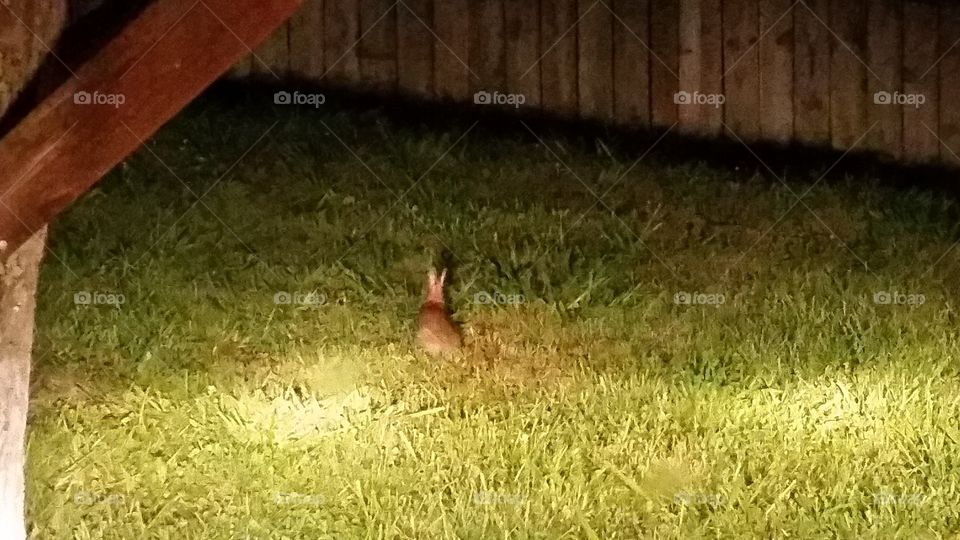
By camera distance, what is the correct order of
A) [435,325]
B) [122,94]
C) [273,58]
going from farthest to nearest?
[273,58] → [435,325] → [122,94]

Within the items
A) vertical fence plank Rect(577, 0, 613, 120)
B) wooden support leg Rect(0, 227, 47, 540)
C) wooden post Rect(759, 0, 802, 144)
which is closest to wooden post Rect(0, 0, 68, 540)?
wooden support leg Rect(0, 227, 47, 540)

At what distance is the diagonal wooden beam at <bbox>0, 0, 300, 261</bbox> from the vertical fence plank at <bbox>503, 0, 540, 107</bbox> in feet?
3.29

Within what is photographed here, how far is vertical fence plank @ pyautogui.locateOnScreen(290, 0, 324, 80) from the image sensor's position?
219 centimetres

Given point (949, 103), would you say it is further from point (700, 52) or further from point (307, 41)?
point (307, 41)

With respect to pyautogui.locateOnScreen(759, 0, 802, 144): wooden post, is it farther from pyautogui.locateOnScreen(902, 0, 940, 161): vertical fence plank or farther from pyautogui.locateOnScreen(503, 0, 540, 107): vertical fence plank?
pyautogui.locateOnScreen(503, 0, 540, 107): vertical fence plank

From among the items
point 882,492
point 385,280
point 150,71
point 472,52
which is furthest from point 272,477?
point 882,492

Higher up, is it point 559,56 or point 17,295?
point 559,56

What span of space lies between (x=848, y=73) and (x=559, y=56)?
808mm

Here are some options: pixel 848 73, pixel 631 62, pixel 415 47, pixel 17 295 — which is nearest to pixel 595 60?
pixel 631 62

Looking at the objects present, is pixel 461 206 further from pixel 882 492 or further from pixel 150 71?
pixel 882 492

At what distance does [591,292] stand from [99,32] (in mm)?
1169

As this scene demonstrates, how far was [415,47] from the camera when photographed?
7.33 ft

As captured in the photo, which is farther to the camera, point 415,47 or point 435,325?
point 415,47

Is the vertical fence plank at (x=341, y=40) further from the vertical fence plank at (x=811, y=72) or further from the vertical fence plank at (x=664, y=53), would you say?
the vertical fence plank at (x=811, y=72)
